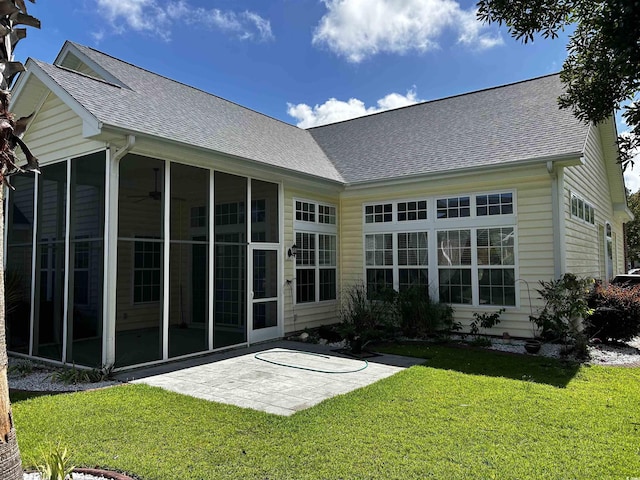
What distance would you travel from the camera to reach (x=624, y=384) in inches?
231

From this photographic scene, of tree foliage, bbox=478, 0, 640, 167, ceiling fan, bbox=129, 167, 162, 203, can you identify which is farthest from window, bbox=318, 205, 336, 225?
tree foliage, bbox=478, 0, 640, 167

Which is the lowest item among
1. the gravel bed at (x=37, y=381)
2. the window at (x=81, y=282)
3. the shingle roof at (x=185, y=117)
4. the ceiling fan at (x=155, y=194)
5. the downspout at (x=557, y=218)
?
the gravel bed at (x=37, y=381)

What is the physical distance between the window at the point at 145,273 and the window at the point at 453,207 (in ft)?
23.4

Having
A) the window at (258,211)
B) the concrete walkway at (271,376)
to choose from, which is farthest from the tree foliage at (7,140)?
the window at (258,211)

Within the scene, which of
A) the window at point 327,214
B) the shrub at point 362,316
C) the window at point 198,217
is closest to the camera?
the shrub at point 362,316

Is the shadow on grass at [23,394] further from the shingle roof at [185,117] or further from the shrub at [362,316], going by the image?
the shrub at [362,316]

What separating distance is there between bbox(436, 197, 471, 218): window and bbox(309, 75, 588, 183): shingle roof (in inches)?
29.7

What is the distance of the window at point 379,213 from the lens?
10.9 meters

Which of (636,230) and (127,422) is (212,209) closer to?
(127,422)

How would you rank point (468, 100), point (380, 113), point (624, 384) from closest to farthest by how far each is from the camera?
1. point (624, 384)
2. point (468, 100)
3. point (380, 113)

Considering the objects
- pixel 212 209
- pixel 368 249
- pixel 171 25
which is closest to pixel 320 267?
pixel 368 249

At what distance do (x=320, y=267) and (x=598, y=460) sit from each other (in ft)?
25.6

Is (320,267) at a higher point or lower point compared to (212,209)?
lower

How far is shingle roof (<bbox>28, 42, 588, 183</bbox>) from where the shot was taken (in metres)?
7.65
